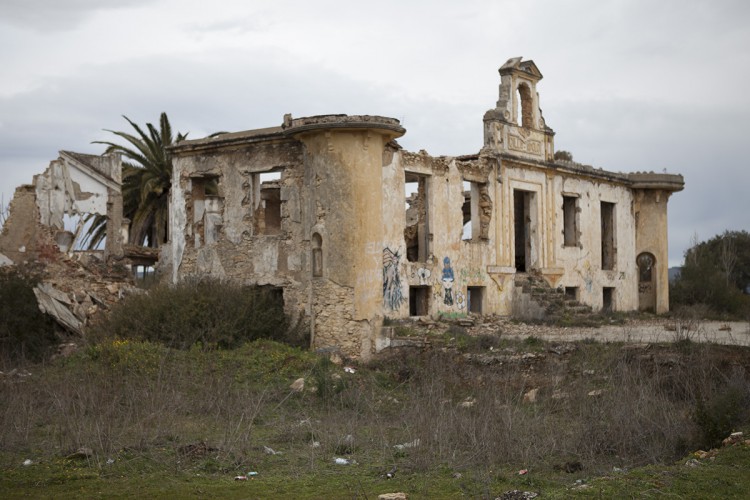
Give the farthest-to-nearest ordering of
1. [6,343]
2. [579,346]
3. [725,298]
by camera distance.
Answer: [725,298]
[6,343]
[579,346]

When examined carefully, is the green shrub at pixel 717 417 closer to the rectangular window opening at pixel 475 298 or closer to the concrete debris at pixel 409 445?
the concrete debris at pixel 409 445

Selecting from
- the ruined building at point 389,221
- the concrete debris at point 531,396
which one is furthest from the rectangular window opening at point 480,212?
the concrete debris at point 531,396

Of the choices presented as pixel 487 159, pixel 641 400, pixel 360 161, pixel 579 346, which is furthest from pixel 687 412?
pixel 487 159

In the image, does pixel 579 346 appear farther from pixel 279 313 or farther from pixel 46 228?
pixel 46 228

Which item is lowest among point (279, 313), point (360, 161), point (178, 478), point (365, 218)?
point (178, 478)

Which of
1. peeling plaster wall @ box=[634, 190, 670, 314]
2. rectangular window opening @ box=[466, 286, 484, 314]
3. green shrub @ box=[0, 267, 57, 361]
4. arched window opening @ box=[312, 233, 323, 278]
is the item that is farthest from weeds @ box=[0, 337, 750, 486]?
peeling plaster wall @ box=[634, 190, 670, 314]

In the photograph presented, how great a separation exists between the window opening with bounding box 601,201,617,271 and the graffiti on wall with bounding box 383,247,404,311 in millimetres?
10362

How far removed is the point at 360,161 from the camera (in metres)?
19.5

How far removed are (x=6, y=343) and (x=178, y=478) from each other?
443 inches

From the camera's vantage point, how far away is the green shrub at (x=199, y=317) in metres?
19.0

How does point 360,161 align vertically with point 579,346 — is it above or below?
above

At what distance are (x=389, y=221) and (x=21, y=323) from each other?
27.4 ft

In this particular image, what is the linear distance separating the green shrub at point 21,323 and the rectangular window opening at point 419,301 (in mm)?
8444

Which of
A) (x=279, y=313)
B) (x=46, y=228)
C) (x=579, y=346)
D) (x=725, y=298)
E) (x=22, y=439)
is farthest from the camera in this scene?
(x=725, y=298)
